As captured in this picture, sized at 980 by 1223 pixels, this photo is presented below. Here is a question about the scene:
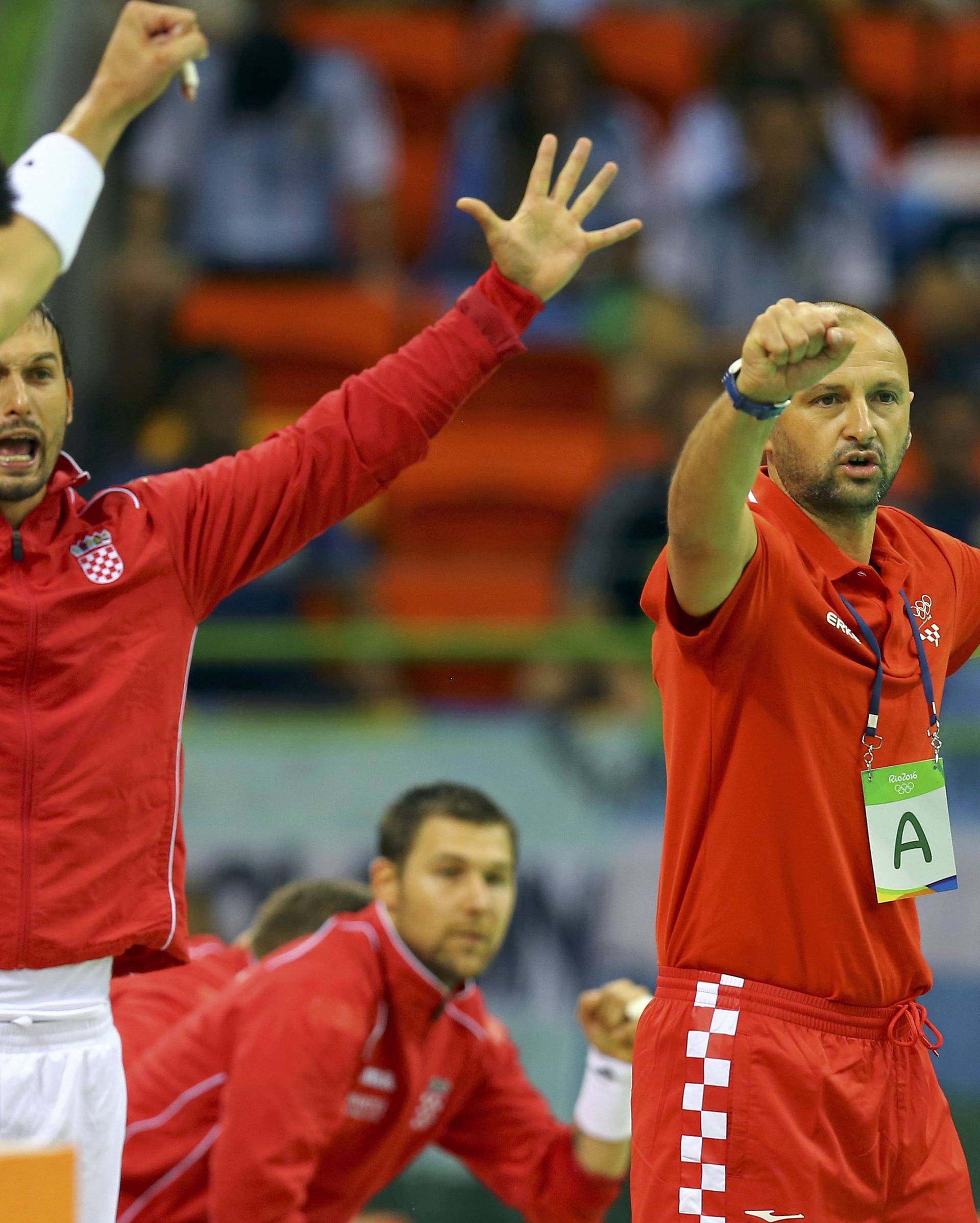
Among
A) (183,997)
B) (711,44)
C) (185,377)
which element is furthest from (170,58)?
(711,44)

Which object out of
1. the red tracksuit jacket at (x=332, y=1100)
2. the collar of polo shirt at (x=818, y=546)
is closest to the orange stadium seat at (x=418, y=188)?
the red tracksuit jacket at (x=332, y=1100)

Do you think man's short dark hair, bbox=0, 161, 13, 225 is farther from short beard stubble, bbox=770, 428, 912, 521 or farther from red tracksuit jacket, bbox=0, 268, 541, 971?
short beard stubble, bbox=770, 428, 912, 521

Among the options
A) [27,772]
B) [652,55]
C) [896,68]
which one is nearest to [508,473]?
[652,55]

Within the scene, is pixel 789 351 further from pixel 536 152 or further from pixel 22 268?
pixel 536 152

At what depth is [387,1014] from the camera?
15.0 ft

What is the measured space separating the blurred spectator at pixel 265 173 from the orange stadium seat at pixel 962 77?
10.3 ft

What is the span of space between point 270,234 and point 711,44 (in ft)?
8.74

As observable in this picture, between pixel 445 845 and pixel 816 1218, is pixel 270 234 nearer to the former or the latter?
pixel 445 845

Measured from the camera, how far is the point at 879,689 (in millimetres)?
3150

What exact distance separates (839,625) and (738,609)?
0.70 feet

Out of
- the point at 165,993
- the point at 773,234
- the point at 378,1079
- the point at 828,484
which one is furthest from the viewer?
the point at 773,234

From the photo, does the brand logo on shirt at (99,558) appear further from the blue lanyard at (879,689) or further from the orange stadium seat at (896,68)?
the orange stadium seat at (896,68)

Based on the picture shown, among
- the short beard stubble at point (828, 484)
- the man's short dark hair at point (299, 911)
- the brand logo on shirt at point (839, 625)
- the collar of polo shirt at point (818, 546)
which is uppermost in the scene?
the short beard stubble at point (828, 484)

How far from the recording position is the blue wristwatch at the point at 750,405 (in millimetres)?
2865
